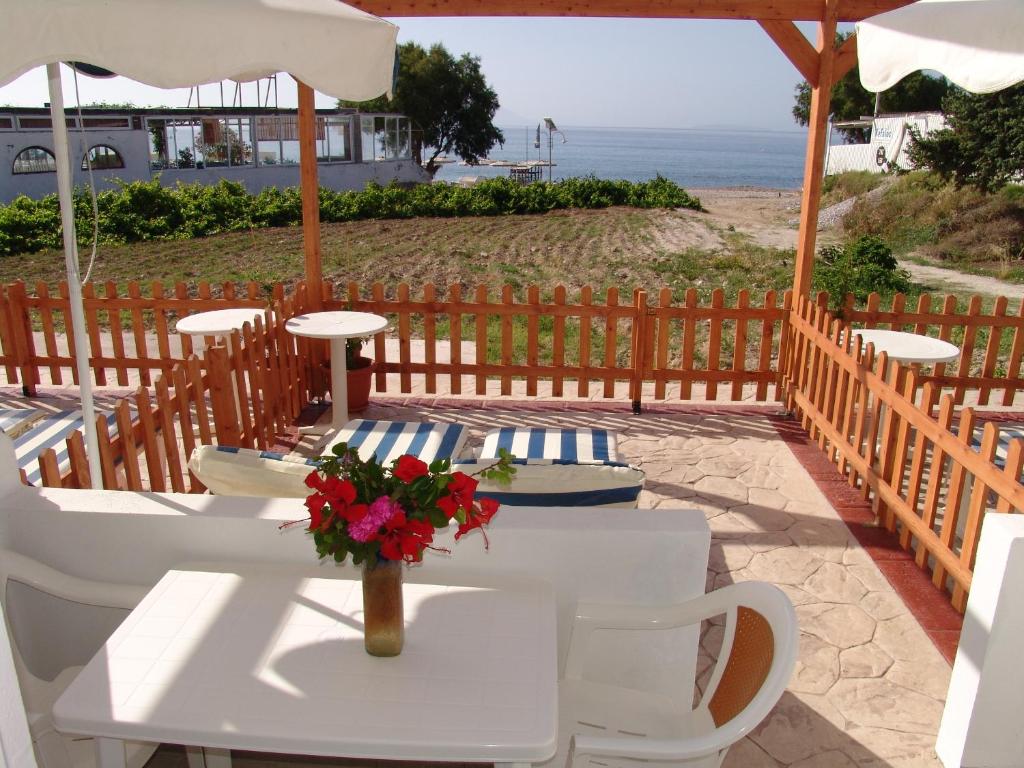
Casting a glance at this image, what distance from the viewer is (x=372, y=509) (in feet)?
6.90

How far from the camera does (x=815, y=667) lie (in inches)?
148

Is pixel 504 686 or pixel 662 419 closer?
pixel 504 686

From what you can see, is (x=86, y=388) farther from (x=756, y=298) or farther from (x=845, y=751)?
(x=756, y=298)

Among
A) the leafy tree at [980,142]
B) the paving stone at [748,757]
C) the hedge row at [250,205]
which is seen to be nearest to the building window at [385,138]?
the hedge row at [250,205]

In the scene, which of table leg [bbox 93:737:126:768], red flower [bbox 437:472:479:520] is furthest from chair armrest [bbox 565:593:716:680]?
table leg [bbox 93:737:126:768]

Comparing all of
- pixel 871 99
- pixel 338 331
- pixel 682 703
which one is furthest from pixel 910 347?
pixel 871 99

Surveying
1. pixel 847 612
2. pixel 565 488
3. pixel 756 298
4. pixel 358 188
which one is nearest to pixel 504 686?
pixel 565 488

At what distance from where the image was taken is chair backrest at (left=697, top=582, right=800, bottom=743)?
2199mm

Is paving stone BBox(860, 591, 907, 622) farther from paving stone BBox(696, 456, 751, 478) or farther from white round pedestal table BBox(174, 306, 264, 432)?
white round pedestal table BBox(174, 306, 264, 432)

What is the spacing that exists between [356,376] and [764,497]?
11.3ft

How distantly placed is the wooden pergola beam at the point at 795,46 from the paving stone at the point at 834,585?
3.99 m

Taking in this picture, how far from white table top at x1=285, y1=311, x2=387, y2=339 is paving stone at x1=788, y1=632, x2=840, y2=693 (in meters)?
3.74

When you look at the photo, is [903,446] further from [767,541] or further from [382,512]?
[382,512]

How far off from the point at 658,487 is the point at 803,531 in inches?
39.7
